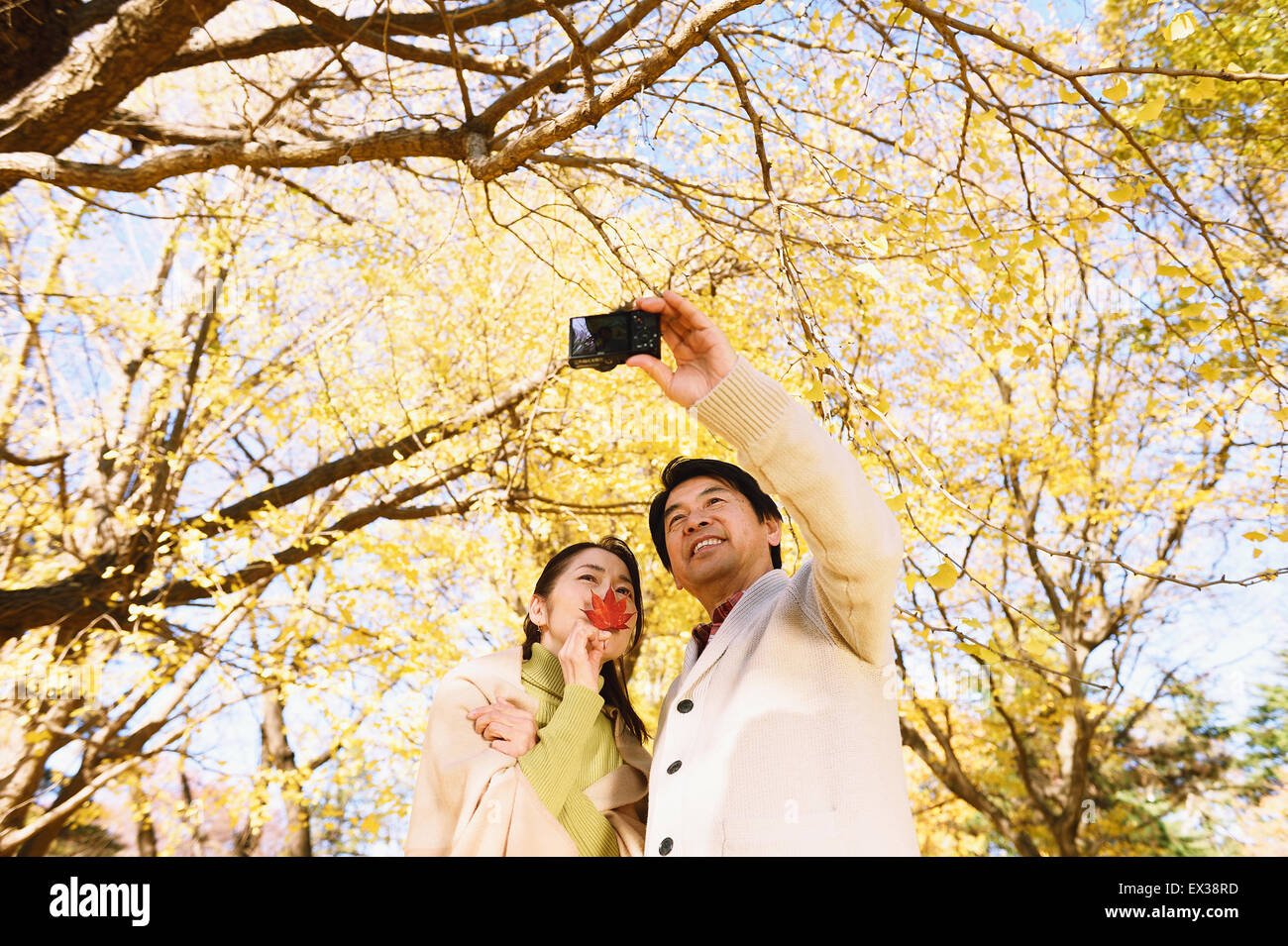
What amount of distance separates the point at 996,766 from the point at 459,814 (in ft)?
35.9

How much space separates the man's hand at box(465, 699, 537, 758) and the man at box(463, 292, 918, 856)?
34cm

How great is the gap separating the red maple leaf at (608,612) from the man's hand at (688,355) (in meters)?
0.69

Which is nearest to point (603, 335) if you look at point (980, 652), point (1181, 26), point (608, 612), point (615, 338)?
point (615, 338)

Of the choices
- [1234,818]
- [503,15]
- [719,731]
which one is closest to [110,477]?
[503,15]

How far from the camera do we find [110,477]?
633cm

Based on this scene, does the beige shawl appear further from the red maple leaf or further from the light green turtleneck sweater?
the red maple leaf

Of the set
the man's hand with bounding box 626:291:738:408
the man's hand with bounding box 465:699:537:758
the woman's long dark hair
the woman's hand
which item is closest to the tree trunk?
the woman's long dark hair

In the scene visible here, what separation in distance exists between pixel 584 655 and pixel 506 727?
0.25 m

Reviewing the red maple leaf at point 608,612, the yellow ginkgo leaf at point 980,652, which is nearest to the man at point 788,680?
the red maple leaf at point 608,612

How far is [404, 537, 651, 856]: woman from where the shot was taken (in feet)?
6.24

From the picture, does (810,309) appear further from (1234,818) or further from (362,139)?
(1234,818)

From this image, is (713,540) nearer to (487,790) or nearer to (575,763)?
(575,763)

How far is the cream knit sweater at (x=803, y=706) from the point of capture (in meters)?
1.61

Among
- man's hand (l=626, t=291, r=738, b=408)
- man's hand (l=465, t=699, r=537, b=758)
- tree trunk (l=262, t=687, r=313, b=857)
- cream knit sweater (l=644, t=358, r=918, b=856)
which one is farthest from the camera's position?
tree trunk (l=262, t=687, r=313, b=857)
